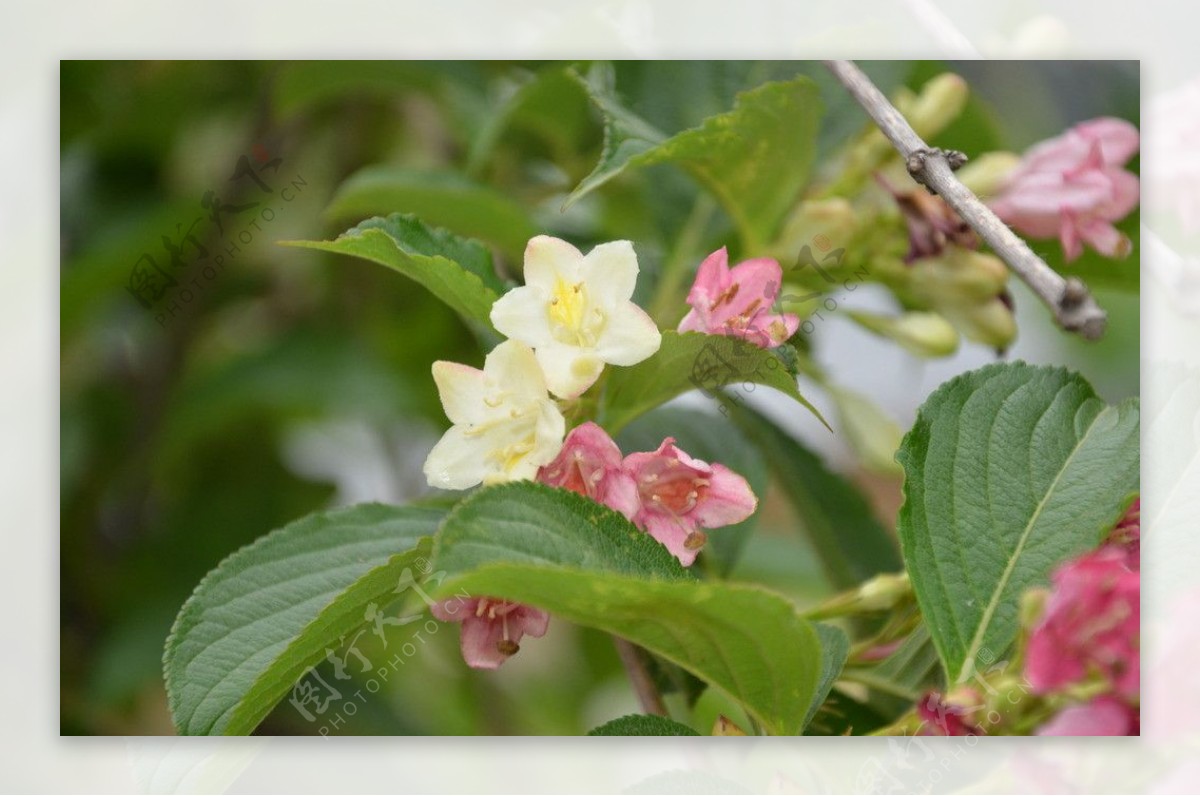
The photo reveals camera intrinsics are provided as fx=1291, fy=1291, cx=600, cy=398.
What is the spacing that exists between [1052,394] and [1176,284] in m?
0.26

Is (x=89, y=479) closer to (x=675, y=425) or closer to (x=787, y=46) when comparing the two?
(x=675, y=425)

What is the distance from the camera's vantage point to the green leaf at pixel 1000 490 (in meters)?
0.85

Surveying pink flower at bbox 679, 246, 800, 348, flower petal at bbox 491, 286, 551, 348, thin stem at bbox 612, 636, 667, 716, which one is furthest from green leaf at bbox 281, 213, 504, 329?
thin stem at bbox 612, 636, 667, 716

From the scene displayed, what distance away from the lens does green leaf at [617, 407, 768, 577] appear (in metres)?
1.06

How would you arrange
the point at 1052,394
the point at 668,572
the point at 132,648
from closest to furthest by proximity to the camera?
1. the point at 668,572
2. the point at 1052,394
3. the point at 132,648

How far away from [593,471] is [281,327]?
762mm

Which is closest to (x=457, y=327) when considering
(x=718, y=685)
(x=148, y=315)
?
(x=148, y=315)

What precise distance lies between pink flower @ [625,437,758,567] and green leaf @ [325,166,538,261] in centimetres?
38

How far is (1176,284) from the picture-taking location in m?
1.08

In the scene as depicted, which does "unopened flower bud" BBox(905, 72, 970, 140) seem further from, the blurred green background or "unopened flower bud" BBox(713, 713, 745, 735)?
"unopened flower bud" BBox(713, 713, 745, 735)

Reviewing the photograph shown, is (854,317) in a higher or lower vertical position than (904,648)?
higher

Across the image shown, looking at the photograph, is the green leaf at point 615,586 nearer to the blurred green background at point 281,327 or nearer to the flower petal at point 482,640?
the flower petal at point 482,640

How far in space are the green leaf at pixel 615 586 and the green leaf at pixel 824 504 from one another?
29 centimetres

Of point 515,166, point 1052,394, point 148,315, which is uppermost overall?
point 515,166
